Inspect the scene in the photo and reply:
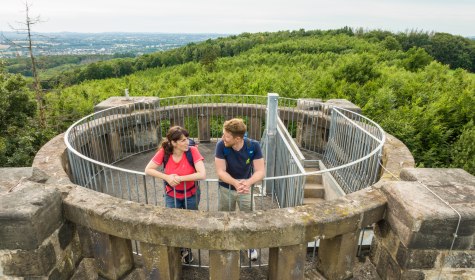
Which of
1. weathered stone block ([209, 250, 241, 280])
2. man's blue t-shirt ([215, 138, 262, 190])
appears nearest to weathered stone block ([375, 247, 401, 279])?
weathered stone block ([209, 250, 241, 280])

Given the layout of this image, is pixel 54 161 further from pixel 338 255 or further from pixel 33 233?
pixel 338 255

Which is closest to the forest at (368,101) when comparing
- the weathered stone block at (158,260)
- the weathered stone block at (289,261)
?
the weathered stone block at (289,261)

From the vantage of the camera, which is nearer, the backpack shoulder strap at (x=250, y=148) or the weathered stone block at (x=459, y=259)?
the weathered stone block at (x=459, y=259)

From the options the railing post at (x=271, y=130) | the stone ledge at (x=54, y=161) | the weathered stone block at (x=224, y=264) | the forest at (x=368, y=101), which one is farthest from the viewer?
the forest at (x=368, y=101)

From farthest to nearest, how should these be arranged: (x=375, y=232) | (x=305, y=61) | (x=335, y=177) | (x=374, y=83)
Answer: (x=305, y=61)
(x=374, y=83)
(x=335, y=177)
(x=375, y=232)

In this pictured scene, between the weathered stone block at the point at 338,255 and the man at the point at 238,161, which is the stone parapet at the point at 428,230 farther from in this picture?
the man at the point at 238,161

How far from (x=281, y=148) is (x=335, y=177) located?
65.9 inches

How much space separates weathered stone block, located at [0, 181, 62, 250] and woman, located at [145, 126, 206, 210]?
1220 millimetres

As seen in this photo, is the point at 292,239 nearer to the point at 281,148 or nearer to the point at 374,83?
the point at 281,148

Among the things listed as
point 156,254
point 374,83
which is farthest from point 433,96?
point 156,254

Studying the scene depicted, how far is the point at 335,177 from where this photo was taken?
7328mm

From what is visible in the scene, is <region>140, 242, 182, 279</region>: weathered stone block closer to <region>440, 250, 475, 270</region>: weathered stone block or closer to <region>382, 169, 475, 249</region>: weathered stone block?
<region>382, 169, 475, 249</region>: weathered stone block

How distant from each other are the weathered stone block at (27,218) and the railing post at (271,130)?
396cm

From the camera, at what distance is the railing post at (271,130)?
6.48 m
